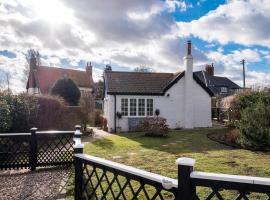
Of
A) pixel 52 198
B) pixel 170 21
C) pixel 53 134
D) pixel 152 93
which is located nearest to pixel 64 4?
pixel 53 134

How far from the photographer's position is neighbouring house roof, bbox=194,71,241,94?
46.8m

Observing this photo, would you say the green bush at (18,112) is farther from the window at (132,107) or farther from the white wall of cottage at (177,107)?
the window at (132,107)

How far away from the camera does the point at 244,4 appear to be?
35.7 feet

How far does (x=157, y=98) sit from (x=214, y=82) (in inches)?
1079

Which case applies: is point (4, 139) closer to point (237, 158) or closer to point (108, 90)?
point (237, 158)

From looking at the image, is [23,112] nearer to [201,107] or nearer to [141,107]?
[141,107]

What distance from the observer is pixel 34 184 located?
7586 millimetres

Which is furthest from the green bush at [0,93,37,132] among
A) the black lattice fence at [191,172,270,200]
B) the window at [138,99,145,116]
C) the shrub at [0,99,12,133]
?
the black lattice fence at [191,172,270,200]

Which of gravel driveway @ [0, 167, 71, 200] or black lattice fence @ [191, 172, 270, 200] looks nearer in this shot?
black lattice fence @ [191, 172, 270, 200]

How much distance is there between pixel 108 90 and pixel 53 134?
12.8 metres

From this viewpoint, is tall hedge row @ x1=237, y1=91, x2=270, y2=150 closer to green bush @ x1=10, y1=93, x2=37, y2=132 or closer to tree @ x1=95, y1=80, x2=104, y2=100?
green bush @ x1=10, y1=93, x2=37, y2=132

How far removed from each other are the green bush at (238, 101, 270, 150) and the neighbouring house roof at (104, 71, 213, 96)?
11.1 m

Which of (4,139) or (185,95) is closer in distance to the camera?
(4,139)

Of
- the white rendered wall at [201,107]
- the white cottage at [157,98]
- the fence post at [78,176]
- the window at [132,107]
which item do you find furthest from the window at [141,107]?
the fence post at [78,176]
